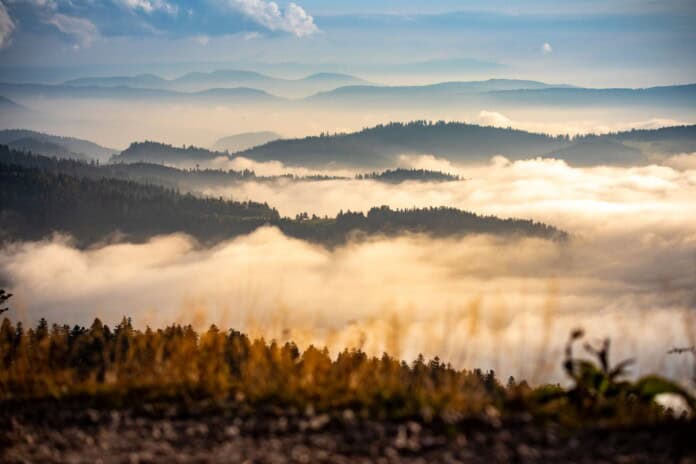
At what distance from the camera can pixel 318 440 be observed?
9.90 meters

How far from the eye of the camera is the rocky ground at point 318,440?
31.0 ft

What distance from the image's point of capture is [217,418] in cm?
1084

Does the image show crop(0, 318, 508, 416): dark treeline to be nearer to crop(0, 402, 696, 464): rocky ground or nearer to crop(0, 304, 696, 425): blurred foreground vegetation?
crop(0, 304, 696, 425): blurred foreground vegetation

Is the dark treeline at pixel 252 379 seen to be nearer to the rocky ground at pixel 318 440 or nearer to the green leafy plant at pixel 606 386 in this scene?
the rocky ground at pixel 318 440

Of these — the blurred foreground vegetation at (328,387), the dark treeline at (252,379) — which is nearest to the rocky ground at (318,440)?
the blurred foreground vegetation at (328,387)

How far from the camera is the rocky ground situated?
9445 millimetres

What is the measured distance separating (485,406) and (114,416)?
507cm

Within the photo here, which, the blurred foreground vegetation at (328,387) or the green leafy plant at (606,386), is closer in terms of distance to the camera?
the green leafy plant at (606,386)

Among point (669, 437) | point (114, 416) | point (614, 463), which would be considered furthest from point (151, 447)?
point (669, 437)

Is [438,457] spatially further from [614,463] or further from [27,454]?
[27,454]

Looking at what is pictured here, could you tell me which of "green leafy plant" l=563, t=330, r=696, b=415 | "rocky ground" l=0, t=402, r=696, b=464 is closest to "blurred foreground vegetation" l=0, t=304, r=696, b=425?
"green leafy plant" l=563, t=330, r=696, b=415

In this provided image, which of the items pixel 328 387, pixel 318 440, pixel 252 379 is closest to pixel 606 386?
pixel 328 387

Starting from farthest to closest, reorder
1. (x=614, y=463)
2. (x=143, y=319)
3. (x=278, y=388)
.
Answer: (x=143, y=319)
(x=278, y=388)
(x=614, y=463)

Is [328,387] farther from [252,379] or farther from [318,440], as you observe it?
[318,440]
